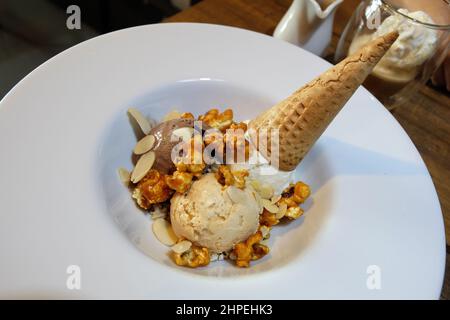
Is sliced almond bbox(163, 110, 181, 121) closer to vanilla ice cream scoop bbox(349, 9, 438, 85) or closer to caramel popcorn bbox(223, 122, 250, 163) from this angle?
caramel popcorn bbox(223, 122, 250, 163)

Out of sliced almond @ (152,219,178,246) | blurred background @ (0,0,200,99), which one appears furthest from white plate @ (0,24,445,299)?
blurred background @ (0,0,200,99)

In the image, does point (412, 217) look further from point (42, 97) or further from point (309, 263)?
point (42, 97)

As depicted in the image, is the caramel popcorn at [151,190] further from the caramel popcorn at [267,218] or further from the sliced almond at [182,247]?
the caramel popcorn at [267,218]

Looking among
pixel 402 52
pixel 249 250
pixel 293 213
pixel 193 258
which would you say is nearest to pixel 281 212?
pixel 293 213

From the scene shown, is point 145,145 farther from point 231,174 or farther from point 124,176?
point 231,174


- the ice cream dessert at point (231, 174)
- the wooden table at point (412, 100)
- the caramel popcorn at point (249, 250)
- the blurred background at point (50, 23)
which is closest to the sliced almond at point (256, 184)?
the ice cream dessert at point (231, 174)

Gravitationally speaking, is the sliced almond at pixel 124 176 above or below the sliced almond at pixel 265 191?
above
